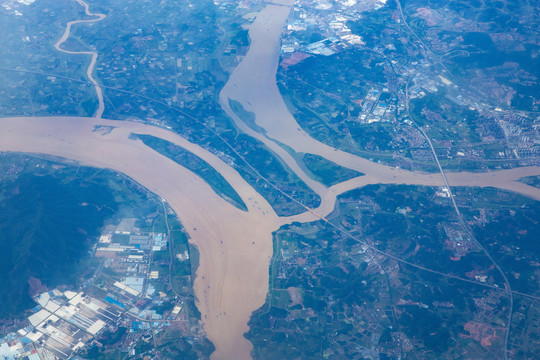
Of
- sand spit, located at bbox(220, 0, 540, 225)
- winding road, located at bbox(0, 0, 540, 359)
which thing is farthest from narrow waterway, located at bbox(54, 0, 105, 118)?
sand spit, located at bbox(220, 0, 540, 225)

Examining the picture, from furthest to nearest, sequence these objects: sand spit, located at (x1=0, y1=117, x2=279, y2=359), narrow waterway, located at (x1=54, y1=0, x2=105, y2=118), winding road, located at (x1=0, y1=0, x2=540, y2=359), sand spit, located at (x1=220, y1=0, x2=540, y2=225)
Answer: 1. narrow waterway, located at (x1=54, y1=0, x2=105, y2=118)
2. sand spit, located at (x1=220, y1=0, x2=540, y2=225)
3. winding road, located at (x1=0, y1=0, x2=540, y2=359)
4. sand spit, located at (x1=0, y1=117, x2=279, y2=359)

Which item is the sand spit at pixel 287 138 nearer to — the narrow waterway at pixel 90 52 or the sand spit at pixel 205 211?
the sand spit at pixel 205 211

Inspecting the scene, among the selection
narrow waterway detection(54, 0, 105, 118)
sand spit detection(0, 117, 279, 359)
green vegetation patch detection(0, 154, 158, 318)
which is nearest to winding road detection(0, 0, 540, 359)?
sand spit detection(0, 117, 279, 359)

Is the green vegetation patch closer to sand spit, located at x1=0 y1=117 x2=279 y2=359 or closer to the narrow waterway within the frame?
sand spit, located at x1=0 y1=117 x2=279 y2=359

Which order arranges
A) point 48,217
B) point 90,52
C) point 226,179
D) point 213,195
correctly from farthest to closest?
point 90,52 → point 226,179 → point 213,195 → point 48,217

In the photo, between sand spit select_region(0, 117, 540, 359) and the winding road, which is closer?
sand spit select_region(0, 117, 540, 359)

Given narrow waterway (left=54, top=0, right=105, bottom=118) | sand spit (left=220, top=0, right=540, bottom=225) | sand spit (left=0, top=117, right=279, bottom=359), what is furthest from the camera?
narrow waterway (left=54, top=0, right=105, bottom=118)

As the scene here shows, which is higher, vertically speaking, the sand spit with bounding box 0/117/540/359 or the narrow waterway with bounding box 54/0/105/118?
the narrow waterway with bounding box 54/0/105/118

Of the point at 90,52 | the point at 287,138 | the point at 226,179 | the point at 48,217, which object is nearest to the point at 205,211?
the point at 226,179

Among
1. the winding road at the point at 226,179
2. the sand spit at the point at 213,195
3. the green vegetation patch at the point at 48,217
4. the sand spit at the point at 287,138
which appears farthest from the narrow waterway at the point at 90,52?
the sand spit at the point at 287,138

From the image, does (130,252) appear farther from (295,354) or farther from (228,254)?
(295,354)

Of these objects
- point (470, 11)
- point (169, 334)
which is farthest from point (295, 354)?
point (470, 11)

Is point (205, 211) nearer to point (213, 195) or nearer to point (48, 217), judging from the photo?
point (213, 195)

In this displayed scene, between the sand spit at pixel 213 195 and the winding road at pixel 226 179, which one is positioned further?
the winding road at pixel 226 179
